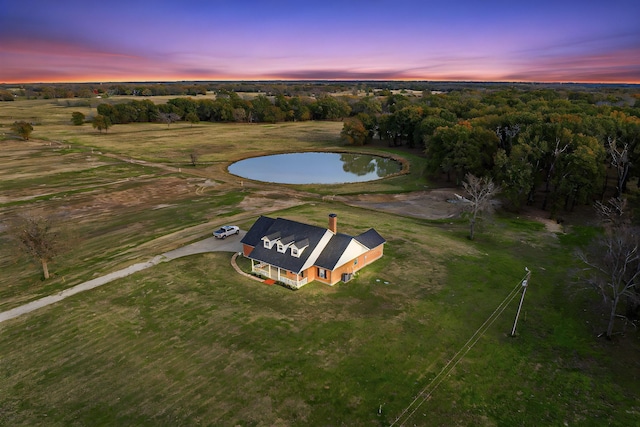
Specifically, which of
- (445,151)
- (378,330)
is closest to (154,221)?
(378,330)

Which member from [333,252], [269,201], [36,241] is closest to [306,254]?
[333,252]

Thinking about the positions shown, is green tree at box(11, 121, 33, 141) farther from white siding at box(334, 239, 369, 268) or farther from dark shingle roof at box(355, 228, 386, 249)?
white siding at box(334, 239, 369, 268)

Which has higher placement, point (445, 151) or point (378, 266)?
point (445, 151)

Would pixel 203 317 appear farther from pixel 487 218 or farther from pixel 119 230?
pixel 487 218

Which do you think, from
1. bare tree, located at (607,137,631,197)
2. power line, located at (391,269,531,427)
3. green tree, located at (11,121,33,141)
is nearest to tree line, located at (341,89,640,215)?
bare tree, located at (607,137,631,197)

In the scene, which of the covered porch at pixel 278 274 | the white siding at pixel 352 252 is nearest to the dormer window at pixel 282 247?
the covered porch at pixel 278 274

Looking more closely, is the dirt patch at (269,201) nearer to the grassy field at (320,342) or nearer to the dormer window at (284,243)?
the grassy field at (320,342)
